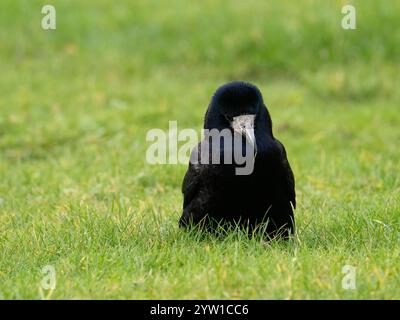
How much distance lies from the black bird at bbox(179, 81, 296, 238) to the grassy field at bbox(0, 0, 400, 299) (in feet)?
0.51

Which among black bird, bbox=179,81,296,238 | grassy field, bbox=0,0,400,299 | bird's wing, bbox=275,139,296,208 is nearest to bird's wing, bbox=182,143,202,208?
black bird, bbox=179,81,296,238

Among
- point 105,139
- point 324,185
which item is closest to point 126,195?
point 324,185

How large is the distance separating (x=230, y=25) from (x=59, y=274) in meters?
8.58

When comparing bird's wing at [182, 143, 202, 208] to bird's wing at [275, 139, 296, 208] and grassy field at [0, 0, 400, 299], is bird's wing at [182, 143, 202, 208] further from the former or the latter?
bird's wing at [275, 139, 296, 208]

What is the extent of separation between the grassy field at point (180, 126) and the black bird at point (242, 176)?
0.16 metres

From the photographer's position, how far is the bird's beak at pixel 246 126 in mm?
5137

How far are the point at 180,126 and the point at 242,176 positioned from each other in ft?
15.9

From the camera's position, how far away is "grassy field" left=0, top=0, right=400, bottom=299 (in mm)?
4645

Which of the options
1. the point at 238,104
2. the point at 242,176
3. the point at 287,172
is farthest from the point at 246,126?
the point at 287,172

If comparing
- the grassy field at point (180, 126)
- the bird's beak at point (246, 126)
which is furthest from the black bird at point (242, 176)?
the grassy field at point (180, 126)

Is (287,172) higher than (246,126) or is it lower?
lower

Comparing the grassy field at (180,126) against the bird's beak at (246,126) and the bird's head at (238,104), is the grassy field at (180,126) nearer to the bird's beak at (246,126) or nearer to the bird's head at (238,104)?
the bird's beak at (246,126)

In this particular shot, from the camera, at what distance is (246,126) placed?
5.20 m

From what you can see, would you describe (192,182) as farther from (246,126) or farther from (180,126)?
(180,126)
